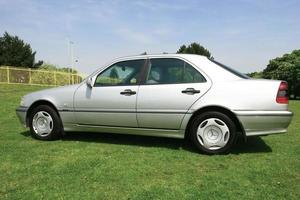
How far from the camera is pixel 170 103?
20.9 feet

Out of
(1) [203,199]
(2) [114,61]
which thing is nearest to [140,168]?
(1) [203,199]

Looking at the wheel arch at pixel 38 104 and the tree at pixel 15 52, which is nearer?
→ the wheel arch at pixel 38 104

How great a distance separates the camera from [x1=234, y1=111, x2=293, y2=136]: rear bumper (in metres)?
5.99

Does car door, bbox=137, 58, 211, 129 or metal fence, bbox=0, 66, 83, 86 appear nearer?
car door, bbox=137, 58, 211, 129

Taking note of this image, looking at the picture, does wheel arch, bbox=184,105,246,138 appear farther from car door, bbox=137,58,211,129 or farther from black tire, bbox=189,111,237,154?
car door, bbox=137,58,211,129

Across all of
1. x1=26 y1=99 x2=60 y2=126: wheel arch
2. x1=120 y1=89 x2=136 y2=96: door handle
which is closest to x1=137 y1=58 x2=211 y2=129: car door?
x1=120 y1=89 x2=136 y2=96: door handle

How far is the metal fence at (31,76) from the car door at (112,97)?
2746cm

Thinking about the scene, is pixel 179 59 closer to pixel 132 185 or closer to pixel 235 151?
pixel 235 151

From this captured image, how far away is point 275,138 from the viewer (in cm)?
764

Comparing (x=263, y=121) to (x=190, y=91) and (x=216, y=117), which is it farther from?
(x=190, y=91)

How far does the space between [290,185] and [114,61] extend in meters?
3.66

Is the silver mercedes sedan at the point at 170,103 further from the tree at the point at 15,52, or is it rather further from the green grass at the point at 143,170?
the tree at the point at 15,52

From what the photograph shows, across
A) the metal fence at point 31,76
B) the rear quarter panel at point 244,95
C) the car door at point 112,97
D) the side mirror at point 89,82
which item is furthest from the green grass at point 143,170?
the metal fence at point 31,76

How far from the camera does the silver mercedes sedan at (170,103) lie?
19.8 ft
